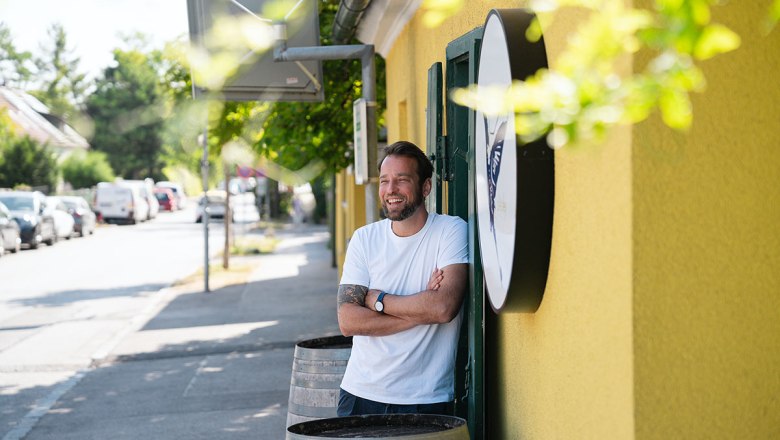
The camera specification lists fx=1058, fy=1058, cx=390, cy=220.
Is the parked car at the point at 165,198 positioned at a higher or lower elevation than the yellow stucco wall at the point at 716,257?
higher

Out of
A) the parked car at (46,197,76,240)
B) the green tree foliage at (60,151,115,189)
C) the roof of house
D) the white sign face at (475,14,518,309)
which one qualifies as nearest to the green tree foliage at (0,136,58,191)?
the roof of house

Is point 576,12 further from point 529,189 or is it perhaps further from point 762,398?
point 762,398

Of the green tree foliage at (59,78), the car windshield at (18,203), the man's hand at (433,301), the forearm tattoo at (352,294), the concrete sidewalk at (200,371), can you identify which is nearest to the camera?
the man's hand at (433,301)

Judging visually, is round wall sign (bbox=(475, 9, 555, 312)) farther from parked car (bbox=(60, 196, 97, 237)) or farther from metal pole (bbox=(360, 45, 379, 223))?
parked car (bbox=(60, 196, 97, 237))

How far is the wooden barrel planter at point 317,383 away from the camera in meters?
4.26

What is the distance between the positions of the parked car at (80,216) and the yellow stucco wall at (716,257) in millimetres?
37557

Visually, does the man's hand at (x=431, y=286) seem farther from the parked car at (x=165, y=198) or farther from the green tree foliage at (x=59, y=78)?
the green tree foliage at (x=59, y=78)

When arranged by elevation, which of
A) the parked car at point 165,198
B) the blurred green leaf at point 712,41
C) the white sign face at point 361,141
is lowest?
the blurred green leaf at point 712,41

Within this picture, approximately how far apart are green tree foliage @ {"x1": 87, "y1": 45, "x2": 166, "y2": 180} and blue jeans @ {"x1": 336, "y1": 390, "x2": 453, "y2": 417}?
317 feet

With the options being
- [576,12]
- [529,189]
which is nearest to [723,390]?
[529,189]

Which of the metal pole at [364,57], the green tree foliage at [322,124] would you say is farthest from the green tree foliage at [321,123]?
the metal pole at [364,57]

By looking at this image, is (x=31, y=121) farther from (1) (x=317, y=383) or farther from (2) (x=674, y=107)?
(2) (x=674, y=107)

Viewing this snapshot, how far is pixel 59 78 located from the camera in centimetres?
11212

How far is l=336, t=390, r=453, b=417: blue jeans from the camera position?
144 inches
